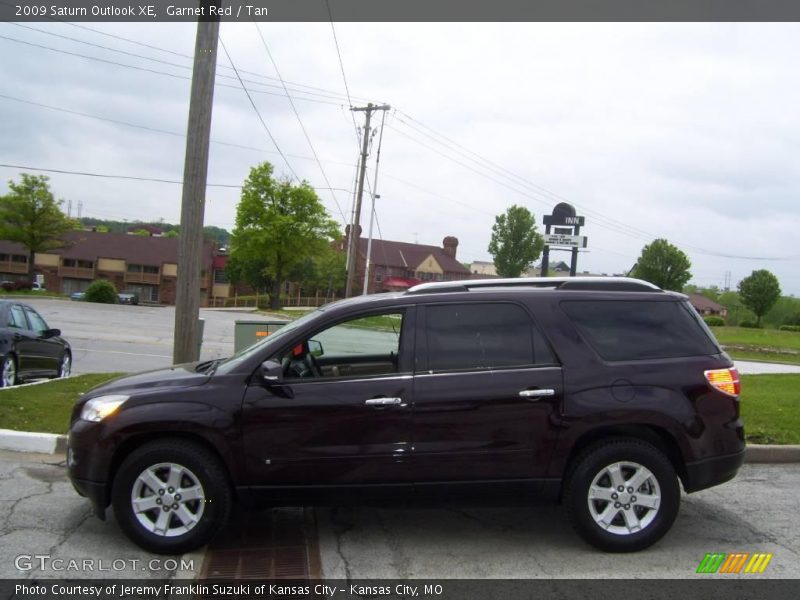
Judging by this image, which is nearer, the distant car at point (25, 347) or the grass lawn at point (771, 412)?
the grass lawn at point (771, 412)

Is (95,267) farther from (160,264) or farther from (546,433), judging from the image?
(546,433)

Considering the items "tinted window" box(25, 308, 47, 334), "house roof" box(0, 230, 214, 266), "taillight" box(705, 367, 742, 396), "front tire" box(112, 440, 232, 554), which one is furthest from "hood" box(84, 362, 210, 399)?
"house roof" box(0, 230, 214, 266)

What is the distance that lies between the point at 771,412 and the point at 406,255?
76865 mm

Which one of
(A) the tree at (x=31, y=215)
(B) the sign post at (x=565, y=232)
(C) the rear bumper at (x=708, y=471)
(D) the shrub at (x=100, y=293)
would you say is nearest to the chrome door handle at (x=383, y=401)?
(C) the rear bumper at (x=708, y=471)

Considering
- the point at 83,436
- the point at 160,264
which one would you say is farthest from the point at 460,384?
the point at 160,264

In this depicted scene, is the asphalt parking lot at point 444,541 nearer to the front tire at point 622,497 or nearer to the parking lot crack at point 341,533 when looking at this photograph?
the parking lot crack at point 341,533

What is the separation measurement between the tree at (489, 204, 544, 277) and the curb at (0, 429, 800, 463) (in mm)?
43422

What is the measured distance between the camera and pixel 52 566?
4.48 meters

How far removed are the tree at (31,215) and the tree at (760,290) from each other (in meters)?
67.8

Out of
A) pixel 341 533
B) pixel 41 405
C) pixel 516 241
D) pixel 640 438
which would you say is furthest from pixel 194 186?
pixel 516 241

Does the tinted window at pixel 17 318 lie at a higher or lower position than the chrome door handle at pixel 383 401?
lower

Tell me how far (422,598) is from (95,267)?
7866 centimetres

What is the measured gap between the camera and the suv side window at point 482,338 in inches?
197

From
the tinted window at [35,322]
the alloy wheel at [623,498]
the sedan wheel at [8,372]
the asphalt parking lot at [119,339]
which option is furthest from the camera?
the asphalt parking lot at [119,339]
